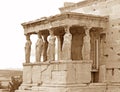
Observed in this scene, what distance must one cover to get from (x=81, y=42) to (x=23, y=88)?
3671mm

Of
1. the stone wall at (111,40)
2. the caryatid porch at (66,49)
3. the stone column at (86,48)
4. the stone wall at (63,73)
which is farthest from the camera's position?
the stone wall at (111,40)

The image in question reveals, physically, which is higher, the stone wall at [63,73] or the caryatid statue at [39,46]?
the caryatid statue at [39,46]

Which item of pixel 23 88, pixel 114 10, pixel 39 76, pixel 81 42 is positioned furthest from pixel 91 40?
pixel 23 88

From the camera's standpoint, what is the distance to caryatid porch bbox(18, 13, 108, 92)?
15578 mm

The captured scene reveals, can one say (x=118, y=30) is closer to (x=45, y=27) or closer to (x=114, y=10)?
(x=114, y=10)

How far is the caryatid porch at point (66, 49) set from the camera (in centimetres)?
1558

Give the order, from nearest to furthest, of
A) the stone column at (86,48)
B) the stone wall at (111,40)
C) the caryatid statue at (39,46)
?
1. the stone column at (86,48)
2. the stone wall at (111,40)
3. the caryatid statue at (39,46)

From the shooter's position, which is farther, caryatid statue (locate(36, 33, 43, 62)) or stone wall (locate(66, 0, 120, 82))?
caryatid statue (locate(36, 33, 43, 62))

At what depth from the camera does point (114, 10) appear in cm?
1647

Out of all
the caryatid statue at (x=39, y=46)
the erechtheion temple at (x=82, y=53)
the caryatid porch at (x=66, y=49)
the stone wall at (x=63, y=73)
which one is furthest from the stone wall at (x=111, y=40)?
the caryatid statue at (x=39, y=46)

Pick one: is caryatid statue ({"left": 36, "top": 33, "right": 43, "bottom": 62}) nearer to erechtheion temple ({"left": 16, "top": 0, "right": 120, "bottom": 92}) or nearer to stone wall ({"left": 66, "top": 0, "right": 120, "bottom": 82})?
erechtheion temple ({"left": 16, "top": 0, "right": 120, "bottom": 92})

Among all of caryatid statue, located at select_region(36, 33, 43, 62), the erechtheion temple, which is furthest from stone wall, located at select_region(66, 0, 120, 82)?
caryatid statue, located at select_region(36, 33, 43, 62)

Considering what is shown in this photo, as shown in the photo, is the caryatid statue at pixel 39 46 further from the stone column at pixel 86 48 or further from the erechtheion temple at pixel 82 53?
the stone column at pixel 86 48

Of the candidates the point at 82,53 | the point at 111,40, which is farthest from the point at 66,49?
the point at 111,40
